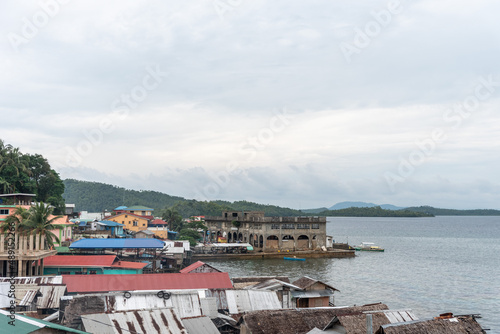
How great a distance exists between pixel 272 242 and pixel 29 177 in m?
42.1

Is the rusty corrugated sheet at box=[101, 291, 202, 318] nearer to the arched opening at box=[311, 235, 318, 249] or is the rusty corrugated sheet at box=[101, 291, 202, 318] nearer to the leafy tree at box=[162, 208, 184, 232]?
the arched opening at box=[311, 235, 318, 249]

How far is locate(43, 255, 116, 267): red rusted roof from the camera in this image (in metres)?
42.3

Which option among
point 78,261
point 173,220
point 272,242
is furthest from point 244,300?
point 173,220

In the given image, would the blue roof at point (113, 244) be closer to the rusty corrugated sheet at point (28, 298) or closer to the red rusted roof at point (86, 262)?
the red rusted roof at point (86, 262)

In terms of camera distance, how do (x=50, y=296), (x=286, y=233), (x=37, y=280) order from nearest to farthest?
(x=50, y=296) < (x=37, y=280) < (x=286, y=233)

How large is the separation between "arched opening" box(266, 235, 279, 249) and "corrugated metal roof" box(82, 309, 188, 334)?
64.6 meters

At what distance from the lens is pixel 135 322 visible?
66.9 ft

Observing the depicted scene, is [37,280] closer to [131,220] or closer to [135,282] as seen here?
[135,282]

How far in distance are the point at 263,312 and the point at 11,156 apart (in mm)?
57975

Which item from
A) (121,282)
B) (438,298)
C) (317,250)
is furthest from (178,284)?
(317,250)

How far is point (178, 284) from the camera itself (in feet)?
103

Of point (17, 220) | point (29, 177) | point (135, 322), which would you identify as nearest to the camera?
point (135, 322)

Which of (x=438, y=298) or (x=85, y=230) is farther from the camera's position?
(x=85, y=230)

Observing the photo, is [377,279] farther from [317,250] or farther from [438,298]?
[317,250]
